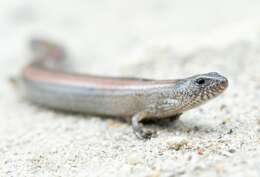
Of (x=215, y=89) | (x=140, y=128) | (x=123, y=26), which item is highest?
(x=123, y=26)

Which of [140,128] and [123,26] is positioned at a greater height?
[123,26]

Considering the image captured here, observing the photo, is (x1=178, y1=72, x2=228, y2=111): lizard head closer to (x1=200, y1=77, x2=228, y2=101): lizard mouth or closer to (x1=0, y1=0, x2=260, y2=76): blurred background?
(x1=200, y1=77, x2=228, y2=101): lizard mouth

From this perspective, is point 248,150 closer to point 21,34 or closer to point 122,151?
point 122,151

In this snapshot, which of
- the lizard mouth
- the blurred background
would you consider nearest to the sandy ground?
the blurred background

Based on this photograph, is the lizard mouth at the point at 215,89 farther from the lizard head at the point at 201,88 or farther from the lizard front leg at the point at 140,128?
the lizard front leg at the point at 140,128

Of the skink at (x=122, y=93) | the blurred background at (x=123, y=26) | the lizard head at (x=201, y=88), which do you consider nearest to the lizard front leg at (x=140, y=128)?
the skink at (x=122, y=93)

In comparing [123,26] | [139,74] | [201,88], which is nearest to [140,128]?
[201,88]

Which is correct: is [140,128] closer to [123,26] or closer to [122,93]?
[122,93]
